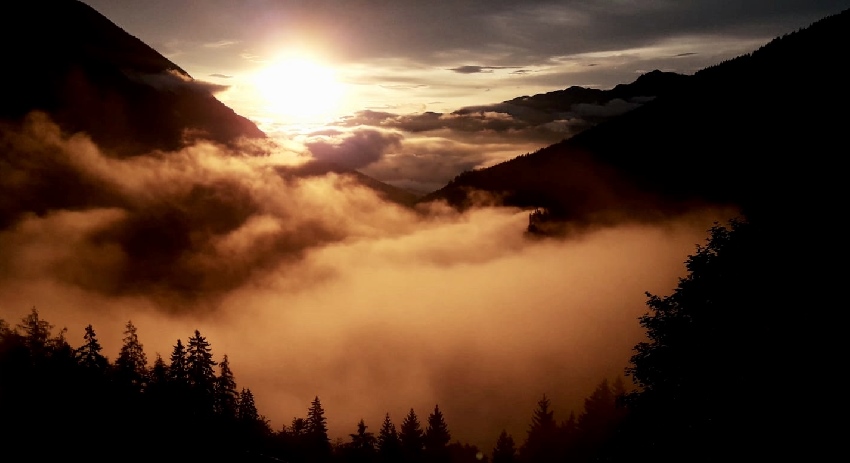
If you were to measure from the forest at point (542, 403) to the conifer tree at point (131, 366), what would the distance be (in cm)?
20

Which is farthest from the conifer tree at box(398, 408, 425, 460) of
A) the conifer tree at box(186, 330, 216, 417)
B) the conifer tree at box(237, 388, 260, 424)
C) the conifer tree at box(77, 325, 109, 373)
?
the conifer tree at box(77, 325, 109, 373)

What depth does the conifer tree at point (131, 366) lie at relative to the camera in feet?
143

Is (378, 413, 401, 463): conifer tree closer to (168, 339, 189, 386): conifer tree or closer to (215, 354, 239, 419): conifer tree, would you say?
(215, 354, 239, 419): conifer tree

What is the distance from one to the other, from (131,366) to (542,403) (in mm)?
42125

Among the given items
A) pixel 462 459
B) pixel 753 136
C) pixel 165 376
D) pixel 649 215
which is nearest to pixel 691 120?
pixel 753 136

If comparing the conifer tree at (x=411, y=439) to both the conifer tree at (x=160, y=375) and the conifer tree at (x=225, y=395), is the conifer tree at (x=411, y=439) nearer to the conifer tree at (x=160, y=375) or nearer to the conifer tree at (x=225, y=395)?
the conifer tree at (x=225, y=395)

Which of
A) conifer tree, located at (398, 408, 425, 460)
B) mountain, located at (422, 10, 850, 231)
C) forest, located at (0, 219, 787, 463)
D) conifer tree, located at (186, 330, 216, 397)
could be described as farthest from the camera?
mountain, located at (422, 10, 850, 231)

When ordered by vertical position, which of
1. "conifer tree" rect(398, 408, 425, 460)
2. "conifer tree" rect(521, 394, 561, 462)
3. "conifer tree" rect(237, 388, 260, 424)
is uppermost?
"conifer tree" rect(237, 388, 260, 424)

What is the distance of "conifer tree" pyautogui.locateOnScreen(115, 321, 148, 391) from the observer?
43.7m

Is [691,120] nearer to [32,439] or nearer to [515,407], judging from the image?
[515,407]

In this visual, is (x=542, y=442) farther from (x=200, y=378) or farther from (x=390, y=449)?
(x=200, y=378)

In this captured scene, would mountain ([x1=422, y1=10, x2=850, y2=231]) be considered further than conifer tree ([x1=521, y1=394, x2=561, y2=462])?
Yes

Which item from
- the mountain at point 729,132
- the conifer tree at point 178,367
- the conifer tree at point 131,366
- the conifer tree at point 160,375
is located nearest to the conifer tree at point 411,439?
the conifer tree at point 178,367

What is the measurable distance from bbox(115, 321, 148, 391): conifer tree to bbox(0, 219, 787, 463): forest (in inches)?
7.7
